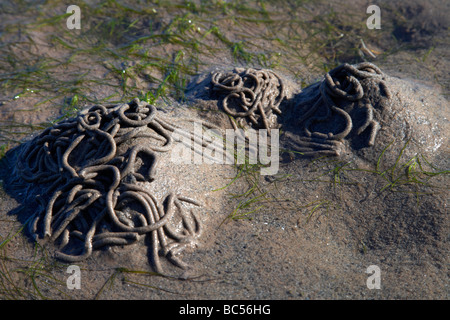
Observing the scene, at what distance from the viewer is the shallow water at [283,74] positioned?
3.53 m

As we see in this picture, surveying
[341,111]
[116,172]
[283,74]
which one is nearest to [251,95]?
[341,111]

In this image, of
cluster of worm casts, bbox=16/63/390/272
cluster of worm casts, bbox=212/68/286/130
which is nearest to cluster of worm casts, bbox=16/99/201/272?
cluster of worm casts, bbox=16/63/390/272

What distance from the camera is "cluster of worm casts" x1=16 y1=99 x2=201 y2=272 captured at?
12.2 feet

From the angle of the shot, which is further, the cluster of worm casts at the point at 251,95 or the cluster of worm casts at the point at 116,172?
the cluster of worm casts at the point at 251,95

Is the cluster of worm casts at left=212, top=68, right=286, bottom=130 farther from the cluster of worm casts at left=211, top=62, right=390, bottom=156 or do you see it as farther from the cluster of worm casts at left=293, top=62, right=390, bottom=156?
the cluster of worm casts at left=293, top=62, right=390, bottom=156

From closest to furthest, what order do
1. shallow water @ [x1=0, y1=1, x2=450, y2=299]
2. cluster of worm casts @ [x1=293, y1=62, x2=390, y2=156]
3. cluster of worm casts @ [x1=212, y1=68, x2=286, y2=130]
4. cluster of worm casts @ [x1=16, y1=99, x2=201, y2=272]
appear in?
shallow water @ [x1=0, y1=1, x2=450, y2=299], cluster of worm casts @ [x1=16, y1=99, x2=201, y2=272], cluster of worm casts @ [x1=293, y1=62, x2=390, y2=156], cluster of worm casts @ [x1=212, y1=68, x2=286, y2=130]

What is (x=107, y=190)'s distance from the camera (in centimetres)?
391

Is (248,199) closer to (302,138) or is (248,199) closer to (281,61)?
(302,138)

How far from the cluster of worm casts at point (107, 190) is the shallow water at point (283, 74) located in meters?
0.18

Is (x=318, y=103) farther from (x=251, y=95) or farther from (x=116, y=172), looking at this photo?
(x=116, y=172)

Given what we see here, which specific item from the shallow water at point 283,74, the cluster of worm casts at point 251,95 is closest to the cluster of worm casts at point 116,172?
the shallow water at point 283,74

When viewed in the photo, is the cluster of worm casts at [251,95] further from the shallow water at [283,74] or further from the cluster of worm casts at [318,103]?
the shallow water at [283,74]

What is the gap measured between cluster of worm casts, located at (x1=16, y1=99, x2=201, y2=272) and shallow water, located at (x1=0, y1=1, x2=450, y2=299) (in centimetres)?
18

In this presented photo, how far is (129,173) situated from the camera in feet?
12.8
